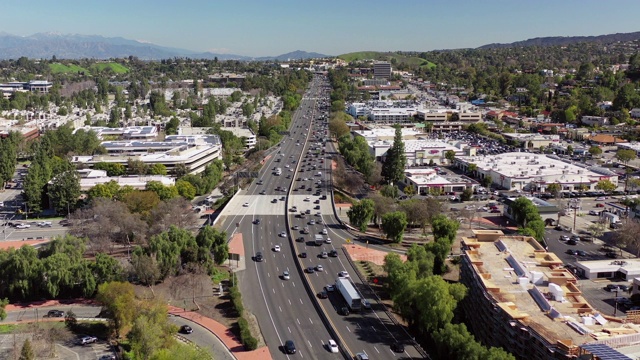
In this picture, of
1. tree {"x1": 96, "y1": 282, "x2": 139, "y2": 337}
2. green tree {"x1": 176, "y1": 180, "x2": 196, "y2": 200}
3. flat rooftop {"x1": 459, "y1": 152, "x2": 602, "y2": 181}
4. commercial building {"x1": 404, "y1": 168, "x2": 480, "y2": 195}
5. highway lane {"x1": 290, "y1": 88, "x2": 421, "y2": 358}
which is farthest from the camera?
flat rooftop {"x1": 459, "y1": 152, "x2": 602, "y2": 181}

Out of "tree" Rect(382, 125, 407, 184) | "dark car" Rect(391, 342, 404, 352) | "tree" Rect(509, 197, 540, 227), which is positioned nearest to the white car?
"dark car" Rect(391, 342, 404, 352)

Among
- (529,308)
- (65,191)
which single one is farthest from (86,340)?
(65,191)

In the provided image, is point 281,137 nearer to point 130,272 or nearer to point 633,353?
point 130,272

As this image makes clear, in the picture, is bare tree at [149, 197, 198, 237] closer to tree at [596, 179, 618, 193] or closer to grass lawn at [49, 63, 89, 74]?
tree at [596, 179, 618, 193]

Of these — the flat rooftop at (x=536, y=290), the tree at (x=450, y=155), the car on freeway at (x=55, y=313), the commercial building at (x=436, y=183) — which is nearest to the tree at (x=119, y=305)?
the car on freeway at (x=55, y=313)

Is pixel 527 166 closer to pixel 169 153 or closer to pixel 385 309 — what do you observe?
pixel 385 309

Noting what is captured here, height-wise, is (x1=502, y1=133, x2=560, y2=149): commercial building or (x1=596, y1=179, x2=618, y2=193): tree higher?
(x1=502, y1=133, x2=560, y2=149): commercial building

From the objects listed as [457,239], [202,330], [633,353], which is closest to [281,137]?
[457,239]
